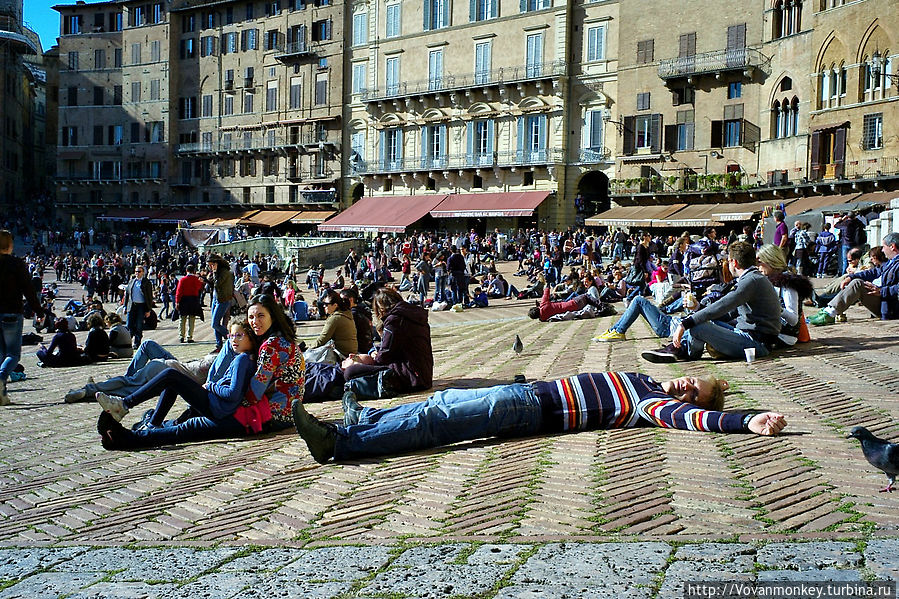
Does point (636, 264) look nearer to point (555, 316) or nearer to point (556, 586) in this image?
point (555, 316)

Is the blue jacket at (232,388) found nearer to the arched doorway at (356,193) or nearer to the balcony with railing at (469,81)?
the balcony with railing at (469,81)

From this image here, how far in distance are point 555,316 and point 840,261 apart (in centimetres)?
868

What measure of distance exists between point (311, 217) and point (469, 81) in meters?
12.3

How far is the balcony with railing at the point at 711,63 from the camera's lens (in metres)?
34.3

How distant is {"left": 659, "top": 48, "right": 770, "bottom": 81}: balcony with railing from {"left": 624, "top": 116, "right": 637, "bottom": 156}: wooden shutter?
2.23m

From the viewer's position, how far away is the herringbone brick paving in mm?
4047

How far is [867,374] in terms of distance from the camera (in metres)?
6.93

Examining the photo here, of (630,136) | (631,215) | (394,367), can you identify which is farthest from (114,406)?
(630,136)

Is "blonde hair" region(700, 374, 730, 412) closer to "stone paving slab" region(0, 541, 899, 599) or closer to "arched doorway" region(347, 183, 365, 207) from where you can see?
"stone paving slab" region(0, 541, 899, 599)

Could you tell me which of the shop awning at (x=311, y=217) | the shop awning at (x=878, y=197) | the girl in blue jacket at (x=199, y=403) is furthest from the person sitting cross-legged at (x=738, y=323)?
the shop awning at (x=311, y=217)

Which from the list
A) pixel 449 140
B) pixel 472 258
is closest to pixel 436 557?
pixel 472 258

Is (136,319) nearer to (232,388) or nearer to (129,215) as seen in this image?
(232,388)

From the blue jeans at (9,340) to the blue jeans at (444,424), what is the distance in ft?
16.9

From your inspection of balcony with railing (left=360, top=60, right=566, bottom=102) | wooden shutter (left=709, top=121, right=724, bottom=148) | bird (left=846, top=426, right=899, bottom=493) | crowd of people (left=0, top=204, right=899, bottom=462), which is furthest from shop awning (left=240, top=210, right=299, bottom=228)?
bird (left=846, top=426, right=899, bottom=493)
